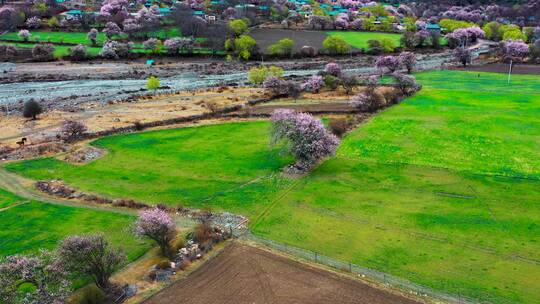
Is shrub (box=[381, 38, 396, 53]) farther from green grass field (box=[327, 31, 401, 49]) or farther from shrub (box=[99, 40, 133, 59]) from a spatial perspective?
shrub (box=[99, 40, 133, 59])

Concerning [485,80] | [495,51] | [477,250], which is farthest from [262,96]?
[495,51]

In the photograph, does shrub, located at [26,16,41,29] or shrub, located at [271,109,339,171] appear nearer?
shrub, located at [271,109,339,171]

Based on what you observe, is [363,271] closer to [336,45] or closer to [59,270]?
[59,270]

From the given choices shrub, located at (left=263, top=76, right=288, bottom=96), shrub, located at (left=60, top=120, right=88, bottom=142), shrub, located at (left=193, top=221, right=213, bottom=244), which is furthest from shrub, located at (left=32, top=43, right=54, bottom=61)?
shrub, located at (left=193, top=221, right=213, bottom=244)

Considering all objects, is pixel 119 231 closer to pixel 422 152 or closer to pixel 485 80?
pixel 422 152

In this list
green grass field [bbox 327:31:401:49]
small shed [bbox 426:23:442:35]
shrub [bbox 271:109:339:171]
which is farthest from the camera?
small shed [bbox 426:23:442:35]

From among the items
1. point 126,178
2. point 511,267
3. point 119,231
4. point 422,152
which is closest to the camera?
point 511,267
